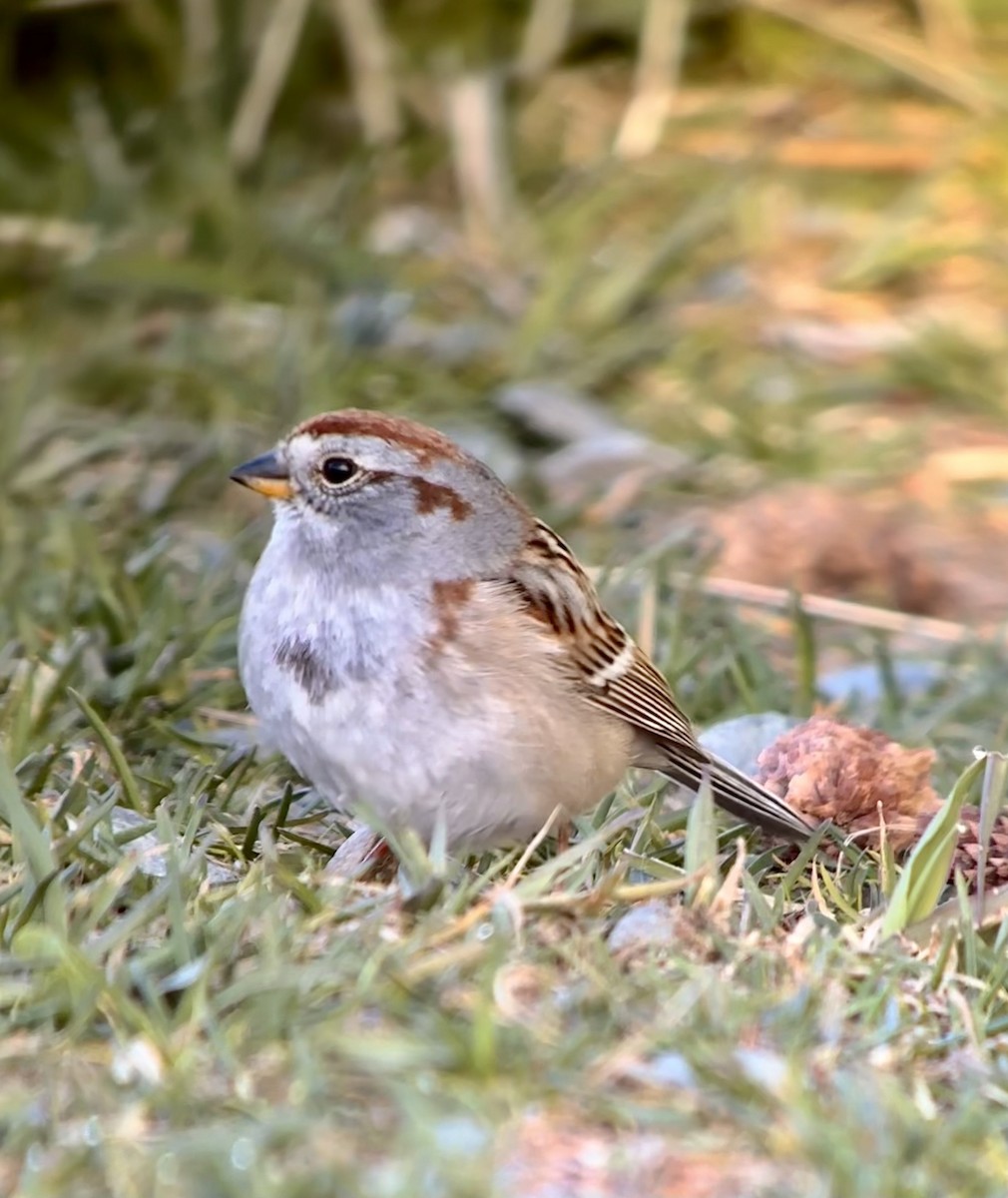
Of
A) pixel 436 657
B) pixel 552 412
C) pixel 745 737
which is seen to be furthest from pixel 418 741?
pixel 552 412

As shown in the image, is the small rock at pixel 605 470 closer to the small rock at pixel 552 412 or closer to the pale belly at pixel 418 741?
the small rock at pixel 552 412

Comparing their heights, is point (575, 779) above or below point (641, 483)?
above

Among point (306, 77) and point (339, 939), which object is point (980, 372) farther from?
point (339, 939)

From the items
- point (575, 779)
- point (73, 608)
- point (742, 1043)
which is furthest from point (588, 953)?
point (73, 608)

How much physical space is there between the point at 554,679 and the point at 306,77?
3549 millimetres

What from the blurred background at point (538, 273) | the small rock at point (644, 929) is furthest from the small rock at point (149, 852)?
the blurred background at point (538, 273)

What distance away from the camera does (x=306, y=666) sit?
2428 mm

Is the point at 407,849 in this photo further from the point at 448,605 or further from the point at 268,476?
the point at 268,476

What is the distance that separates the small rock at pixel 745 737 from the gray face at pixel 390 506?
45 centimetres

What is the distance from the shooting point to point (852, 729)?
2662mm

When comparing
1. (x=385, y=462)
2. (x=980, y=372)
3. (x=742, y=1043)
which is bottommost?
(x=980, y=372)

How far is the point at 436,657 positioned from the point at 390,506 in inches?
10.4

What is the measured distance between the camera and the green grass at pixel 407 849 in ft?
5.74

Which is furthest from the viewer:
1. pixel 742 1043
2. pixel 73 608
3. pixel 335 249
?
pixel 335 249
